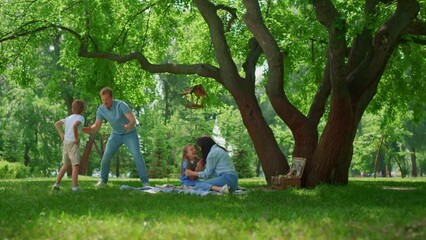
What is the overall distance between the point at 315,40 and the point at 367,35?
4246 millimetres

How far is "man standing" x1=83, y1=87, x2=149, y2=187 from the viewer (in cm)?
1233

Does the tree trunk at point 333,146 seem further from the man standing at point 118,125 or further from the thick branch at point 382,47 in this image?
the man standing at point 118,125

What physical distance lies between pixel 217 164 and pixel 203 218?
4.78 m

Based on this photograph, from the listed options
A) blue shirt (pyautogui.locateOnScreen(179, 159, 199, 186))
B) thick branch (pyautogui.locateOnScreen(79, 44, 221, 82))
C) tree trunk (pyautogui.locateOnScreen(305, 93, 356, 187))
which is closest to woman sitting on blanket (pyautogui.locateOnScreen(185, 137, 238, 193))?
blue shirt (pyautogui.locateOnScreen(179, 159, 199, 186))

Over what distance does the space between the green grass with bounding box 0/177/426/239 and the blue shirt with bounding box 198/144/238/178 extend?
156 cm

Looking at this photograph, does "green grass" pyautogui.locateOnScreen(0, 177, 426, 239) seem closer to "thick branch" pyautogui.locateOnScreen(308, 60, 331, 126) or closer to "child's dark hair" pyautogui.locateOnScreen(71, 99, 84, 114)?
"child's dark hair" pyautogui.locateOnScreen(71, 99, 84, 114)

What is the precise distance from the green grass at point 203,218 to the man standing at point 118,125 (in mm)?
2923

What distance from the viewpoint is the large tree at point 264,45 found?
492 inches

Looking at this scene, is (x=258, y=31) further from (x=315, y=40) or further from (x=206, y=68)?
(x=315, y=40)

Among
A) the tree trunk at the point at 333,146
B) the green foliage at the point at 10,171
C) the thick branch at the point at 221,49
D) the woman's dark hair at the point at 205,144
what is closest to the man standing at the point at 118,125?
the woman's dark hair at the point at 205,144

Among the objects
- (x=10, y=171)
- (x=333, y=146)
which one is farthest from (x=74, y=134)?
(x=10, y=171)

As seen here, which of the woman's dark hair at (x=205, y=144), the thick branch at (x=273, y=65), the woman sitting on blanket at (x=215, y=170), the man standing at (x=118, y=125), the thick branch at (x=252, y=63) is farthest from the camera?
the thick branch at (x=252, y=63)

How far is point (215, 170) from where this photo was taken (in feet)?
37.4

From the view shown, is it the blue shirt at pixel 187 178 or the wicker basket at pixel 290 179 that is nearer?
the blue shirt at pixel 187 178
